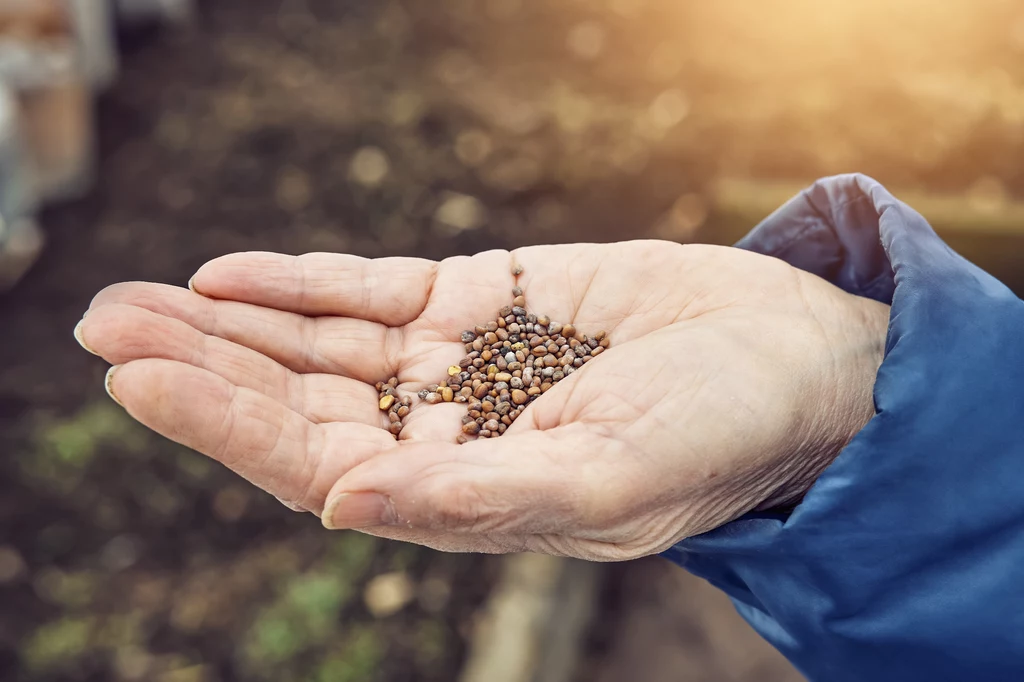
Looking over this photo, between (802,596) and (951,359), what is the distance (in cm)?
49

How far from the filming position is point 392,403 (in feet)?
5.77

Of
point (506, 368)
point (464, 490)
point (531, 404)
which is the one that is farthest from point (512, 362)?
point (464, 490)

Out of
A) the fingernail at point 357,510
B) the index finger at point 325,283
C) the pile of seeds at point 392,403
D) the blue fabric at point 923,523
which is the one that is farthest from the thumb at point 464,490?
the index finger at point 325,283

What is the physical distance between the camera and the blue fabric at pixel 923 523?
1428 millimetres

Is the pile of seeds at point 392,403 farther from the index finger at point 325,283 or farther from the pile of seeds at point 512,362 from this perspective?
the index finger at point 325,283

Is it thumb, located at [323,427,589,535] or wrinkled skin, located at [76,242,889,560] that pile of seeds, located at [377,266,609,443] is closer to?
wrinkled skin, located at [76,242,889,560]

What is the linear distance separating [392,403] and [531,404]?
0.30 meters

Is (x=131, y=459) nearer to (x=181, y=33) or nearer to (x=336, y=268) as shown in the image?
(x=336, y=268)

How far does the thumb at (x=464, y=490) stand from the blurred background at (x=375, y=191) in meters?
1.40

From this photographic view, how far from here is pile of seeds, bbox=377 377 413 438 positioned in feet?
5.54

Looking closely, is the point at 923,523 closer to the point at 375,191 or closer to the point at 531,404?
the point at 531,404

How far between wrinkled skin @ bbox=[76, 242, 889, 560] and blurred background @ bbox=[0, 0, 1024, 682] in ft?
4.14

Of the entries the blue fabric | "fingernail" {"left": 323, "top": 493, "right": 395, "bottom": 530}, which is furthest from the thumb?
the blue fabric

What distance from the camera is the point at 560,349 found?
6.24 ft
